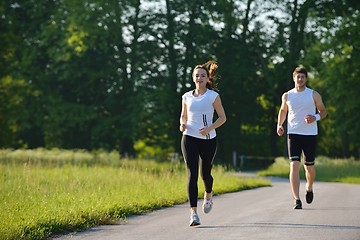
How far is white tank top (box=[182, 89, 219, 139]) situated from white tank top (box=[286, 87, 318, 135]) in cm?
243

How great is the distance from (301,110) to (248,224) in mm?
2883

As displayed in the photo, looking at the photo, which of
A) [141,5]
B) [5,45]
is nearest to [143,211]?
[5,45]

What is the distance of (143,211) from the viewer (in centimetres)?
1251

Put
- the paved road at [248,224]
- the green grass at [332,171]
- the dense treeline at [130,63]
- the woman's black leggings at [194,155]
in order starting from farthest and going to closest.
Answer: the dense treeline at [130,63] → the green grass at [332,171] → the woman's black leggings at [194,155] → the paved road at [248,224]

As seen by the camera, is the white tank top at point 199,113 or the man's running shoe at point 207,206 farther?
the man's running shoe at point 207,206

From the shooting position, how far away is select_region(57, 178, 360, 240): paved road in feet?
29.6

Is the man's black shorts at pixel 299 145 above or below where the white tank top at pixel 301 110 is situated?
below

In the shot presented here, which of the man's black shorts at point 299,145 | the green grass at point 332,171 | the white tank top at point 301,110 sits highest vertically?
the white tank top at point 301,110

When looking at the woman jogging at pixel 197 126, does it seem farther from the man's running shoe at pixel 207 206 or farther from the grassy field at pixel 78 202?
the grassy field at pixel 78 202

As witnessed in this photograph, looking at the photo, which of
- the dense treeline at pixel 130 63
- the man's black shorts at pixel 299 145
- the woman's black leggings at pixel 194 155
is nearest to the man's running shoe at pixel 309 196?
the man's black shorts at pixel 299 145

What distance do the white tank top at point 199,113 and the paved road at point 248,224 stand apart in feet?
3.85

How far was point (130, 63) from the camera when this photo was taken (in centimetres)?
4975

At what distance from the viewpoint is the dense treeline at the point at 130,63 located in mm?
47250

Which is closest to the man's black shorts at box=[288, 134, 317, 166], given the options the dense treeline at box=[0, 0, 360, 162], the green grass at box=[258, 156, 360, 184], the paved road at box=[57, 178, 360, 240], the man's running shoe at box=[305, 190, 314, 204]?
the man's running shoe at box=[305, 190, 314, 204]
